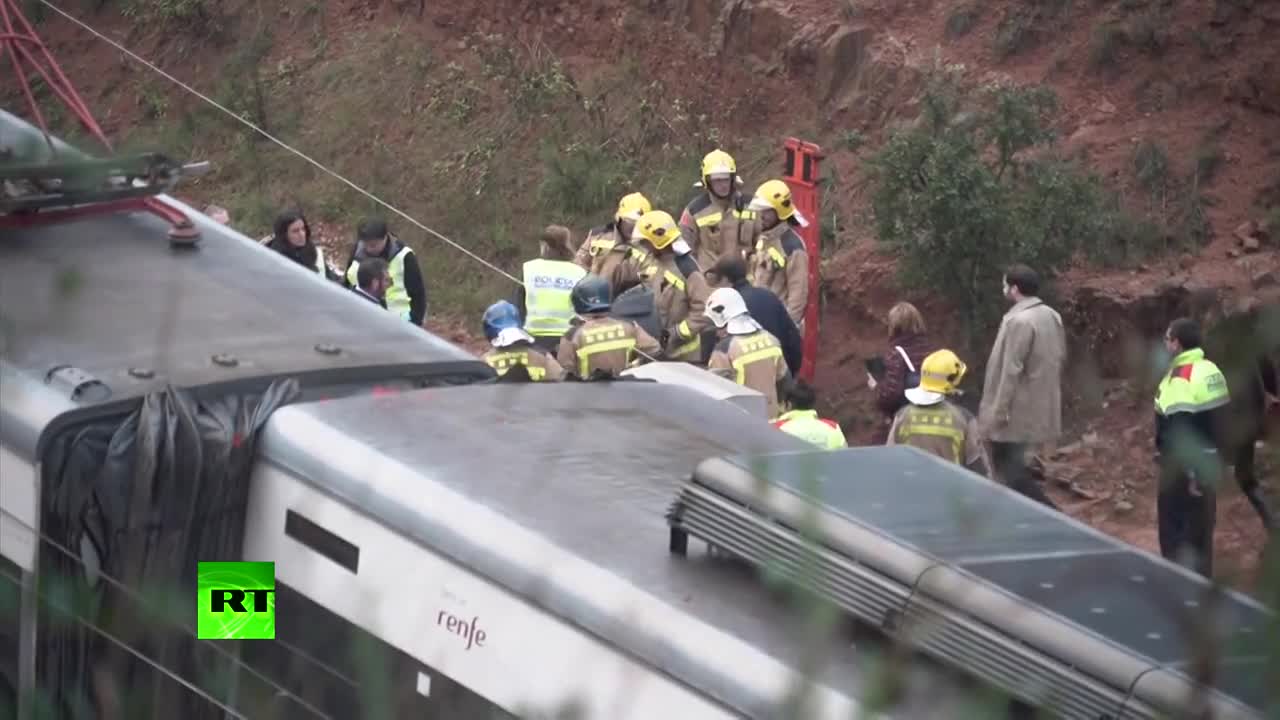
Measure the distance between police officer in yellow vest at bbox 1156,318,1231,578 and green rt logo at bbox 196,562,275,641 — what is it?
2479 millimetres

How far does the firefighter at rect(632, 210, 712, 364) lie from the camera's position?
37.0 feet

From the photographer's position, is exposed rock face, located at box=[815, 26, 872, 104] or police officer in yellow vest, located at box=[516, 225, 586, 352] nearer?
police officer in yellow vest, located at box=[516, 225, 586, 352]

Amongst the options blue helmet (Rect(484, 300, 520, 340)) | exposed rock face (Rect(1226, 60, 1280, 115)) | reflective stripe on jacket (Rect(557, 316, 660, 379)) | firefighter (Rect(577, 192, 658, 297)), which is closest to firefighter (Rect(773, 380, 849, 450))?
reflective stripe on jacket (Rect(557, 316, 660, 379))

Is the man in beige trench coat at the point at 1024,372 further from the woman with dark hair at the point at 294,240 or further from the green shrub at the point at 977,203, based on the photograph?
the woman with dark hair at the point at 294,240

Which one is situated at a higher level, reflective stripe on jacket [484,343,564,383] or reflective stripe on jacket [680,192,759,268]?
reflective stripe on jacket [484,343,564,383]

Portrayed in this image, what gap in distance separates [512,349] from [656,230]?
2.77 m

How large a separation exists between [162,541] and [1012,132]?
811 cm

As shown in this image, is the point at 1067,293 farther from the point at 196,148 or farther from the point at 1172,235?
the point at 196,148

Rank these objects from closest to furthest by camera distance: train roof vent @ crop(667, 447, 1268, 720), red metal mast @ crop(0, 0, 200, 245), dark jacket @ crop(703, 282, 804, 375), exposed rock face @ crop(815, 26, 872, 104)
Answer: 1. train roof vent @ crop(667, 447, 1268, 720)
2. red metal mast @ crop(0, 0, 200, 245)
3. dark jacket @ crop(703, 282, 804, 375)
4. exposed rock face @ crop(815, 26, 872, 104)

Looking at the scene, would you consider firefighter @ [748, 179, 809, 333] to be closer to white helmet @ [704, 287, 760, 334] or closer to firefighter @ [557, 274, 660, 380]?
white helmet @ [704, 287, 760, 334]

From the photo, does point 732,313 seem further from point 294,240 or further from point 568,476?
point 568,476

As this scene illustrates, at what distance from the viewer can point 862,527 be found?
4625mm

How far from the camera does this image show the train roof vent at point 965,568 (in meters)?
3.96

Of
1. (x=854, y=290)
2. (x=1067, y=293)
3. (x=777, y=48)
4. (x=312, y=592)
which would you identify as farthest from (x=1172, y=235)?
(x=312, y=592)
